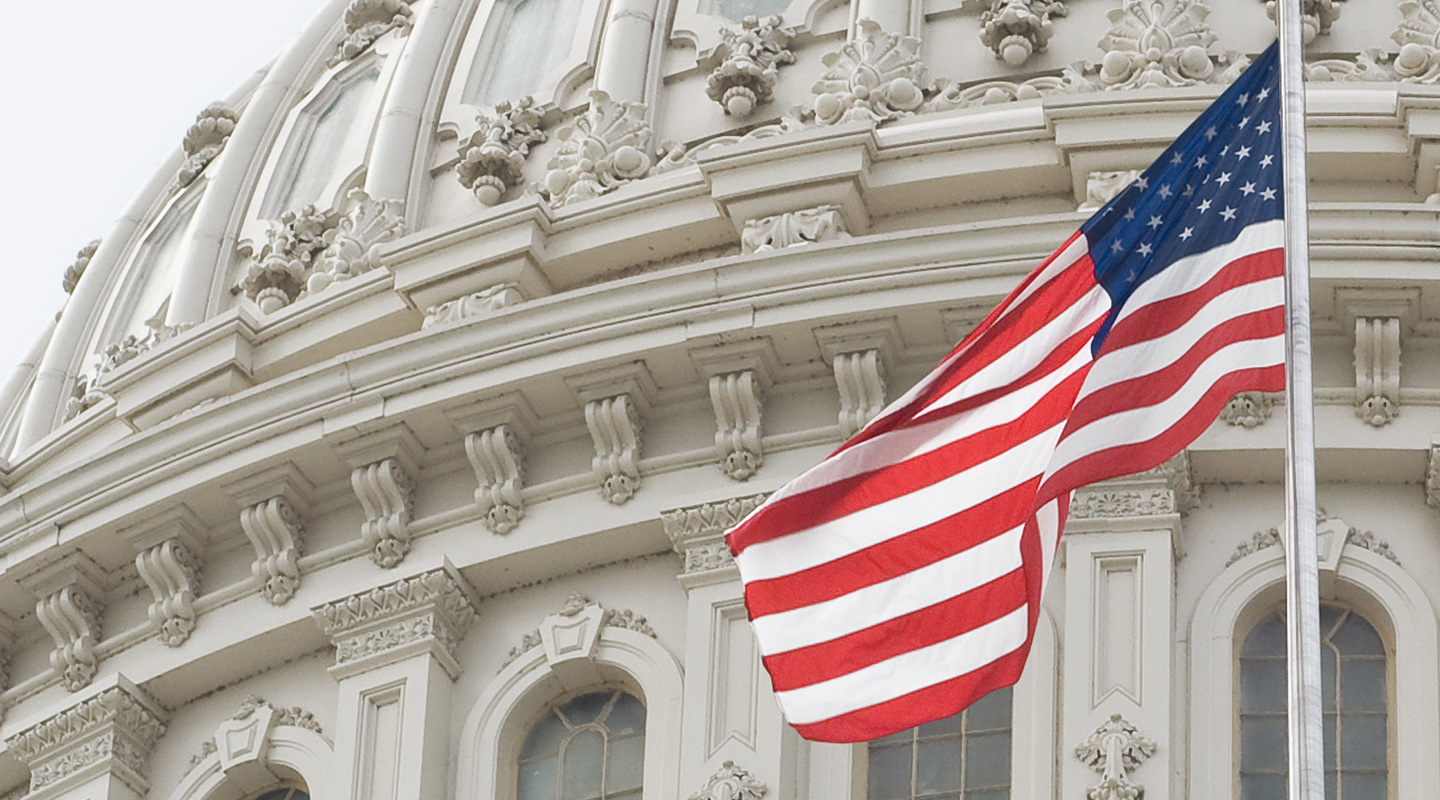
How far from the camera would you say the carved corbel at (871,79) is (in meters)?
34.5

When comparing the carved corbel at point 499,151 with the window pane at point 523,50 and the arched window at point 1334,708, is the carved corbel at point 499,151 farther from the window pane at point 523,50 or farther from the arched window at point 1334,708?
the arched window at point 1334,708

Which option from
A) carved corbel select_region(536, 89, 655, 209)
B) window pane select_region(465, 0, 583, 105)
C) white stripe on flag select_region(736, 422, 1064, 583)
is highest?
window pane select_region(465, 0, 583, 105)

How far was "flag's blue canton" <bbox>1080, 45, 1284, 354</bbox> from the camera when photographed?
2281cm

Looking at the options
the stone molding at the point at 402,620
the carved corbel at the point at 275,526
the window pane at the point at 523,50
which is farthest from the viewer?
the window pane at the point at 523,50

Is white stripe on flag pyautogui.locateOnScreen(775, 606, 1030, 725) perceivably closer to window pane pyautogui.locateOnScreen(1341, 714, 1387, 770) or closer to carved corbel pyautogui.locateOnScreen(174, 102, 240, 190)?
window pane pyautogui.locateOnScreen(1341, 714, 1387, 770)

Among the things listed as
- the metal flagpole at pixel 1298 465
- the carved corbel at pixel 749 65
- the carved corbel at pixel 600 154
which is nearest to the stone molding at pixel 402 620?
the carved corbel at pixel 600 154

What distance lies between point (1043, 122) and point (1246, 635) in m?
4.84

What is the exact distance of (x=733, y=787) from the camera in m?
29.2

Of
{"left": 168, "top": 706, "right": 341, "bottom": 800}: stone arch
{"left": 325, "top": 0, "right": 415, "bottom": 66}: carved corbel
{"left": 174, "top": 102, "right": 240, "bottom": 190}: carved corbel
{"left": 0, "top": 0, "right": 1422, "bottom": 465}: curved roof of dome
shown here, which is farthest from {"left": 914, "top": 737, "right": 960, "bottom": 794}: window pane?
{"left": 174, "top": 102, "right": 240, "bottom": 190}: carved corbel

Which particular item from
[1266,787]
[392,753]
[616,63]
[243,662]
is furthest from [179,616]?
[1266,787]

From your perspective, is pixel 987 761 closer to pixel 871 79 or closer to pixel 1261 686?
pixel 1261 686

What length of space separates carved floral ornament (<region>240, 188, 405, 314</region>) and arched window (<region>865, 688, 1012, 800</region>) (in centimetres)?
818

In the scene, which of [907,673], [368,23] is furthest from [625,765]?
[368,23]

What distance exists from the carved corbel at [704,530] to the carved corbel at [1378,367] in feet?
14.7
